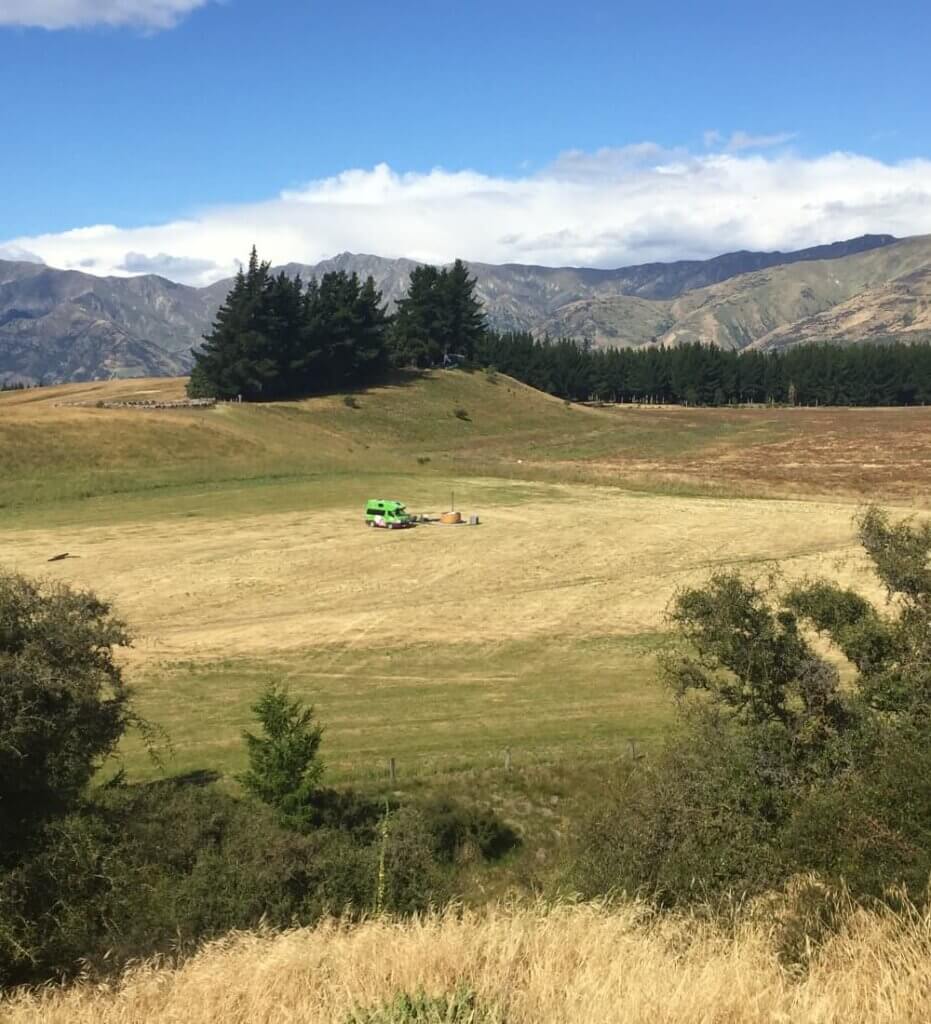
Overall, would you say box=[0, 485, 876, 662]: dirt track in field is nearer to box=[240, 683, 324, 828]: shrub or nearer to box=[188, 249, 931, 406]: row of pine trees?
box=[240, 683, 324, 828]: shrub

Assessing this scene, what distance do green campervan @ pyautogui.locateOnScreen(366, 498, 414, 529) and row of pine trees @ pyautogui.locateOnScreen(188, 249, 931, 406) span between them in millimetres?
55350

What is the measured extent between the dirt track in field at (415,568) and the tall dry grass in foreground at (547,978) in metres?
28.9

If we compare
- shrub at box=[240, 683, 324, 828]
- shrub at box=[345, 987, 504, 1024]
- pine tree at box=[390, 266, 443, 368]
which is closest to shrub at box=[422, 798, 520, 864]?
shrub at box=[240, 683, 324, 828]

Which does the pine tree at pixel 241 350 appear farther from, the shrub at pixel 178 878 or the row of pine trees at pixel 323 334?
the shrub at pixel 178 878

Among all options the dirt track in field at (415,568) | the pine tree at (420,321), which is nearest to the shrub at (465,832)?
the dirt track in field at (415,568)

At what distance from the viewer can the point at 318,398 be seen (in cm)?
11788

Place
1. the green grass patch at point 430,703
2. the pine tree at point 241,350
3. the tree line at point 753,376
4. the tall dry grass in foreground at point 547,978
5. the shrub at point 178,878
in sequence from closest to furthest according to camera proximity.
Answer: the tall dry grass in foreground at point 547,978
the shrub at point 178,878
the green grass patch at point 430,703
the pine tree at point 241,350
the tree line at point 753,376

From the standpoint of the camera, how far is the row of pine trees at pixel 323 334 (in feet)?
362

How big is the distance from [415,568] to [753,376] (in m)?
163

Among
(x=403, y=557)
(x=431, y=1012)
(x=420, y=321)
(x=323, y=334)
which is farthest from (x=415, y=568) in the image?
(x=420, y=321)

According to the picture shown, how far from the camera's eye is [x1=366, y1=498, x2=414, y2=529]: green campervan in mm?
59906

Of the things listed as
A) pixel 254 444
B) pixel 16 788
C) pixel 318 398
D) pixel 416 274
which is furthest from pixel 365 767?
pixel 416 274

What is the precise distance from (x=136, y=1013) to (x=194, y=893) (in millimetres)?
8283

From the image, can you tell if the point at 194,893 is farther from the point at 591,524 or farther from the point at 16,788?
the point at 591,524
